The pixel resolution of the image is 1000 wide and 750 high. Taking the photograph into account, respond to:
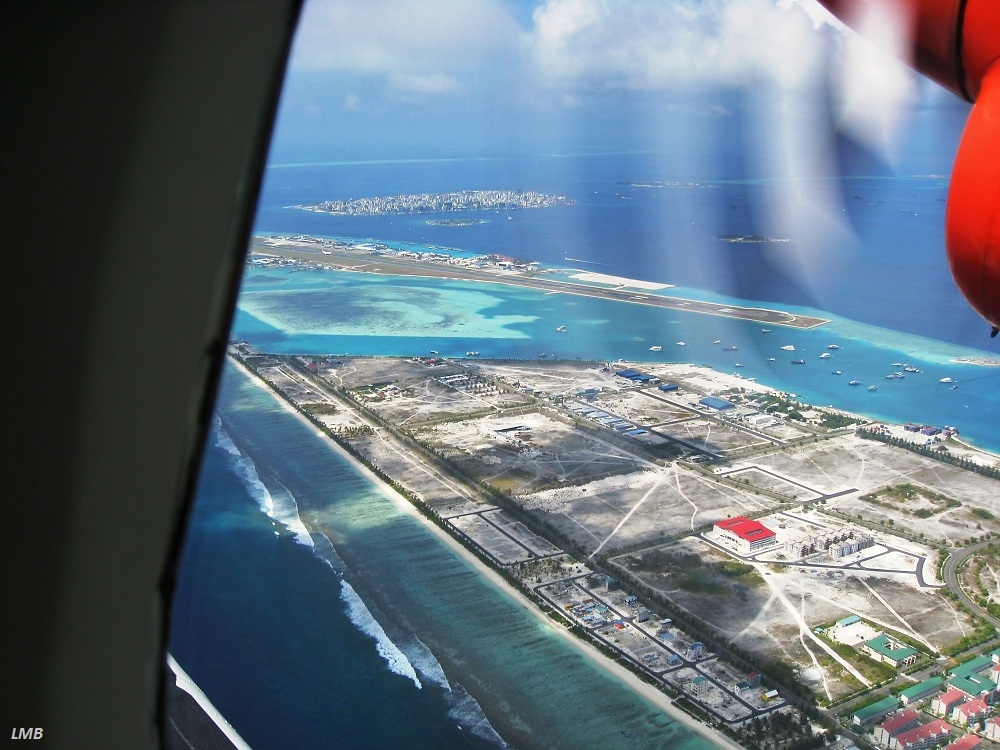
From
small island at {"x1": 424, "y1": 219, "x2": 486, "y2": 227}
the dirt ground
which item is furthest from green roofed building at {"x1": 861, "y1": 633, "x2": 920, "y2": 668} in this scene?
small island at {"x1": 424, "y1": 219, "x2": 486, "y2": 227}

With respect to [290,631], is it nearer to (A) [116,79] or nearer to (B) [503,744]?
(B) [503,744]

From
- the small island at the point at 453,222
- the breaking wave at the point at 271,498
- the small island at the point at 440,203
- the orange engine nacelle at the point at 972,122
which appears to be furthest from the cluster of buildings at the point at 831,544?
the small island at the point at 453,222

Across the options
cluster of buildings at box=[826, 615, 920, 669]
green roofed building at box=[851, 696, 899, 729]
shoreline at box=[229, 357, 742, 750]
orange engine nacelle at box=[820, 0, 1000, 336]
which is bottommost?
shoreline at box=[229, 357, 742, 750]

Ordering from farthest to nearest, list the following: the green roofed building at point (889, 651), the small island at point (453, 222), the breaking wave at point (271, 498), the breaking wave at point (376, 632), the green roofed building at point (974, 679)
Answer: the small island at point (453, 222)
the breaking wave at point (271, 498)
the breaking wave at point (376, 632)
the green roofed building at point (889, 651)
the green roofed building at point (974, 679)

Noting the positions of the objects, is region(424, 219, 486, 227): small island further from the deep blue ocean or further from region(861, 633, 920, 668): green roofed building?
region(861, 633, 920, 668): green roofed building

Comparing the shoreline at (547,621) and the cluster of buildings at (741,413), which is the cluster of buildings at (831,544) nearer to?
the shoreline at (547,621)

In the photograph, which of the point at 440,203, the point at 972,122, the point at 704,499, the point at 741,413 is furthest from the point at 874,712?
the point at 440,203
